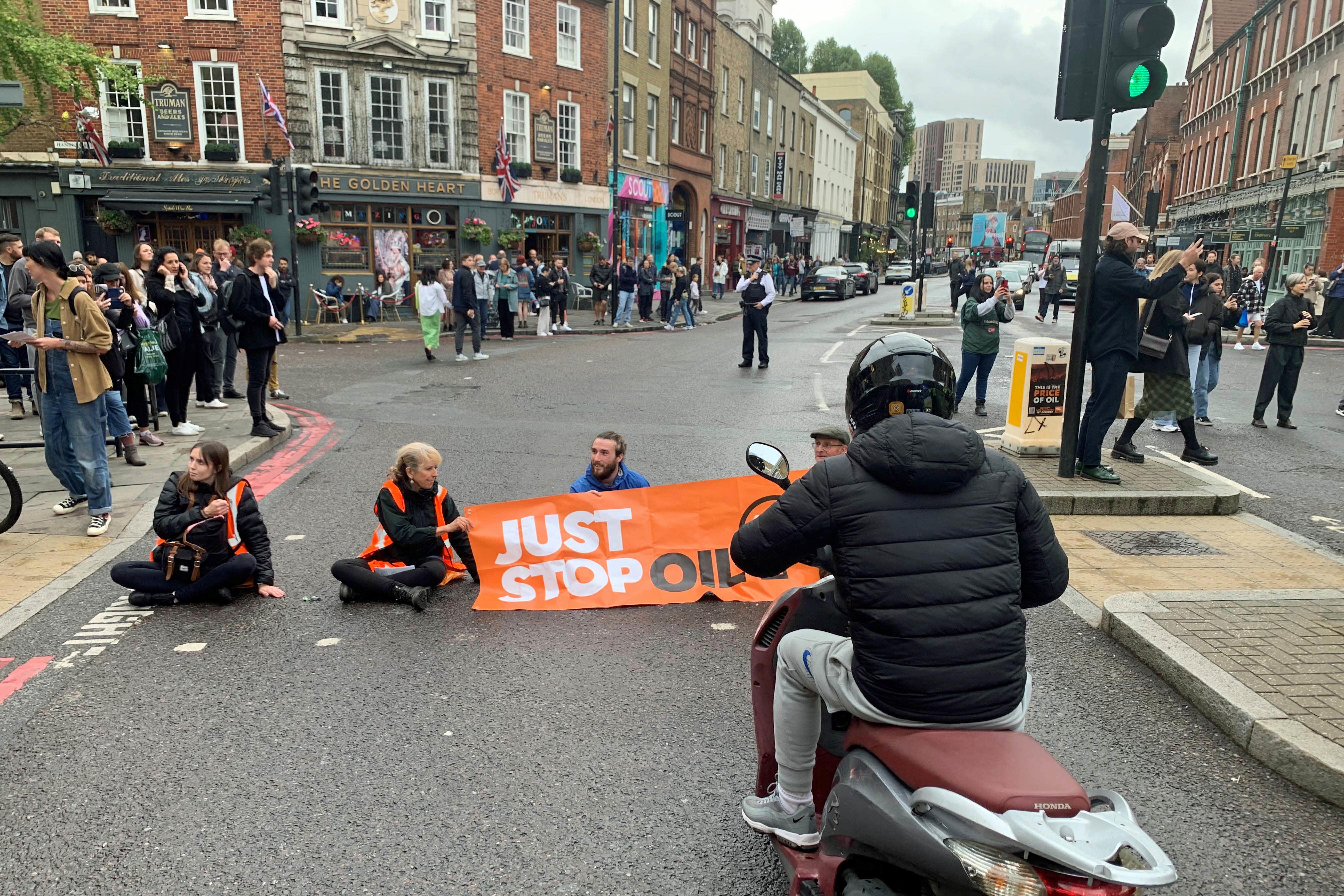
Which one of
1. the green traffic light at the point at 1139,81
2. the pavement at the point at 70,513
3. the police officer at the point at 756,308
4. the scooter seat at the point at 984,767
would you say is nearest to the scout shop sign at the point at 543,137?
the police officer at the point at 756,308

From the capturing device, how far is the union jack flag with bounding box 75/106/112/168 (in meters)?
23.8

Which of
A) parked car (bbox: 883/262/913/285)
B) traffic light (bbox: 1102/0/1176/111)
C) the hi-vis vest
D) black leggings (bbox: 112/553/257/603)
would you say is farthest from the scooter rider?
parked car (bbox: 883/262/913/285)

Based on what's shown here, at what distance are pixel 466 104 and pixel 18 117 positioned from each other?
11.2 meters

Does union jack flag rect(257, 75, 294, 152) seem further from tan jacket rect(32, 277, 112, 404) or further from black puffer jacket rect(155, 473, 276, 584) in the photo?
black puffer jacket rect(155, 473, 276, 584)

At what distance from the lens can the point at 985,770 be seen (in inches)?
83.1

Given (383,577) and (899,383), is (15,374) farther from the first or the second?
(899,383)

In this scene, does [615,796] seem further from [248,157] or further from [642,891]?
[248,157]

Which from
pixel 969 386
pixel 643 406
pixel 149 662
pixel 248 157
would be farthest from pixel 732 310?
pixel 149 662

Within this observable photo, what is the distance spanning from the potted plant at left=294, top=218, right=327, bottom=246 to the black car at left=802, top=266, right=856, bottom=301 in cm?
2031

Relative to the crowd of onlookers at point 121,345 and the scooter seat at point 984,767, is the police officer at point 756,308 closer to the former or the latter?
the crowd of onlookers at point 121,345

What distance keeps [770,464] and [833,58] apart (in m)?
93.5

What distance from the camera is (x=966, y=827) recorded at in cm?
204

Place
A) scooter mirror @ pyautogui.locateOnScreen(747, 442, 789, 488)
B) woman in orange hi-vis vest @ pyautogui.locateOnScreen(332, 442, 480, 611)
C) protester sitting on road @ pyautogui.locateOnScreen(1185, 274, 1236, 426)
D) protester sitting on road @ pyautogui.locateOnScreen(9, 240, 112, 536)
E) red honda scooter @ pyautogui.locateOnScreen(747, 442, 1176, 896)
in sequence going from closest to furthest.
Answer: red honda scooter @ pyautogui.locateOnScreen(747, 442, 1176, 896) < scooter mirror @ pyautogui.locateOnScreen(747, 442, 789, 488) < woman in orange hi-vis vest @ pyautogui.locateOnScreen(332, 442, 480, 611) < protester sitting on road @ pyautogui.locateOnScreen(9, 240, 112, 536) < protester sitting on road @ pyautogui.locateOnScreen(1185, 274, 1236, 426)

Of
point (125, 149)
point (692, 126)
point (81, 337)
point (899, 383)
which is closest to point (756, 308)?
point (81, 337)
